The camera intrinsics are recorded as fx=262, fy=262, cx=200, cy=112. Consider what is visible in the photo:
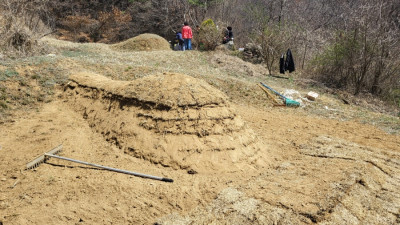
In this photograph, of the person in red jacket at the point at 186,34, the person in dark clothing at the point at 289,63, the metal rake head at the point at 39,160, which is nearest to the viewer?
the metal rake head at the point at 39,160

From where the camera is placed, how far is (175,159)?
3.69 metres

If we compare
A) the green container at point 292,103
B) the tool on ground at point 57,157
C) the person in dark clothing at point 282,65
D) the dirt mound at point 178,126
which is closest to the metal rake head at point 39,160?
the tool on ground at point 57,157

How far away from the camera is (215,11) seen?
63.5 feet

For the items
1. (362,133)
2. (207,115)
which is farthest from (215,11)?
(207,115)

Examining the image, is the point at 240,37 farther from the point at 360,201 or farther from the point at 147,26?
the point at 360,201

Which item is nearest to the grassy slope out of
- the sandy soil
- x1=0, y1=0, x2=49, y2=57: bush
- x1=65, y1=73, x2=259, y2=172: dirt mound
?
the sandy soil

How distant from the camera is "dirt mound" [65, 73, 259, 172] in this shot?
12.3ft

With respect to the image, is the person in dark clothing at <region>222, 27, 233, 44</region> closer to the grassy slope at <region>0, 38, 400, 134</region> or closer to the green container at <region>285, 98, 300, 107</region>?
the grassy slope at <region>0, 38, 400, 134</region>

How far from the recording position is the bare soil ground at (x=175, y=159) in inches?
115

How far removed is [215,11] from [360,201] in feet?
60.3

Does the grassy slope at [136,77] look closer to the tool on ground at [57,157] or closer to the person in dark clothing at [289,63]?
the person in dark clothing at [289,63]

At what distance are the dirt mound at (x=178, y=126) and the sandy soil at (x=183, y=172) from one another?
18 mm

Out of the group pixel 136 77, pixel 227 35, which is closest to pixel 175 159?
pixel 136 77

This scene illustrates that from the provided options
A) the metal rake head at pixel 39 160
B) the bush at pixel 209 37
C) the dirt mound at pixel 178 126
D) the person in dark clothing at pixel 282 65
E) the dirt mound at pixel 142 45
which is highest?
the bush at pixel 209 37
